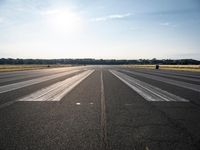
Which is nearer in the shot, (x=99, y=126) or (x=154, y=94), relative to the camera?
(x=99, y=126)

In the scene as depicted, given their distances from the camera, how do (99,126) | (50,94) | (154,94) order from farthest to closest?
(154,94) → (50,94) → (99,126)

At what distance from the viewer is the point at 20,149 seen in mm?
4082

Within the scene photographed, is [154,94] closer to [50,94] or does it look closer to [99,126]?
[50,94]

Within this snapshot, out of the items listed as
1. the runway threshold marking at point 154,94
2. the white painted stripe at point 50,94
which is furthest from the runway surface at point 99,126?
the runway threshold marking at point 154,94

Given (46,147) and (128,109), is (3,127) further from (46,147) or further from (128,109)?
(128,109)

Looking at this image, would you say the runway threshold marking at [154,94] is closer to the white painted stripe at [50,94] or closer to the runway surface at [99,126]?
the runway surface at [99,126]

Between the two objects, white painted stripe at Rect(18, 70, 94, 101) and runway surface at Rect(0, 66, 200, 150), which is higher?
runway surface at Rect(0, 66, 200, 150)

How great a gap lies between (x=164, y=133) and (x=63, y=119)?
2673 millimetres

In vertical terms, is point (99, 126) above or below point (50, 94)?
above

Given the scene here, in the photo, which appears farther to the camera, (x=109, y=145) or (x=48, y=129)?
(x=48, y=129)

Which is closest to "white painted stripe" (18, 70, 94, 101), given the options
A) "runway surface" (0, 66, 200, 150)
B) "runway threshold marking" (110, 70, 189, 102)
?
"runway surface" (0, 66, 200, 150)

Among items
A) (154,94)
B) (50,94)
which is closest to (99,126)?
(50,94)

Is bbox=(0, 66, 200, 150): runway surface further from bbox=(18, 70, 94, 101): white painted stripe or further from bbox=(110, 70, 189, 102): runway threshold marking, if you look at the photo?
bbox=(110, 70, 189, 102): runway threshold marking

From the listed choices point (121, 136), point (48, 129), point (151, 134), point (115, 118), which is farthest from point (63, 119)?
point (151, 134)
